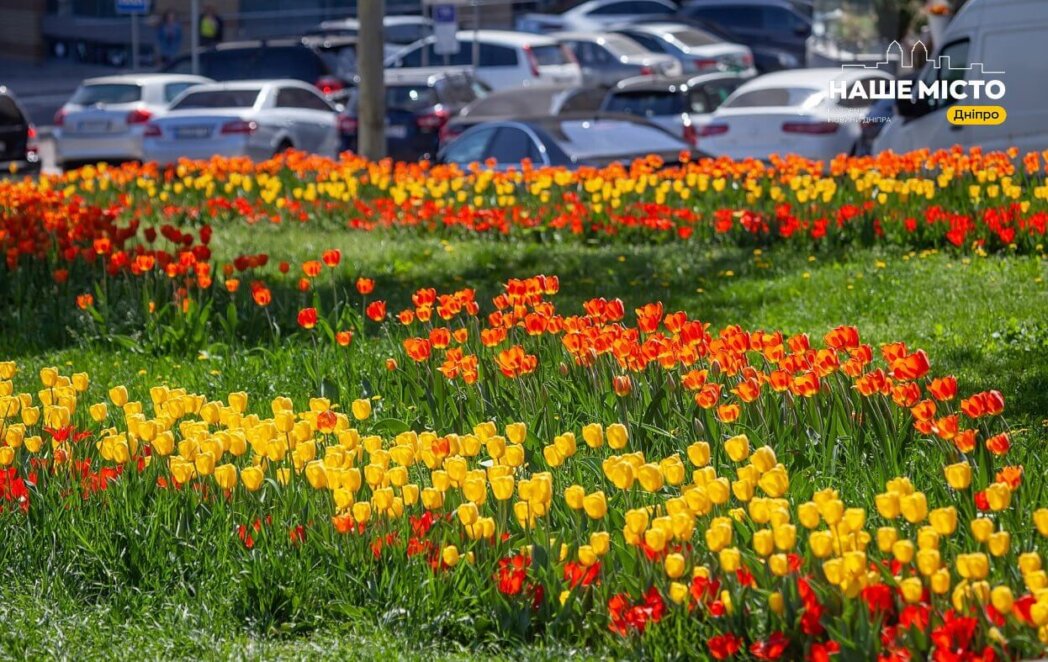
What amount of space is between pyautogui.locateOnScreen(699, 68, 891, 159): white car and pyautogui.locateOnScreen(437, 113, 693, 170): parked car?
7.13 feet

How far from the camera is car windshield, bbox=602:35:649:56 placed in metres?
34.3

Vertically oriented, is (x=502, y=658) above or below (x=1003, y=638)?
below

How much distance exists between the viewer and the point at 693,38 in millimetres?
36438

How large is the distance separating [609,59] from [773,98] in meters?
14.4

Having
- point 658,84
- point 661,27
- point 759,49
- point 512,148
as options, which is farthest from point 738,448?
point 759,49

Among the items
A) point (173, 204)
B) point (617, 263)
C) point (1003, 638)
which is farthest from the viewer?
point (173, 204)

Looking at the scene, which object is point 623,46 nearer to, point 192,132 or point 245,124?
point 245,124

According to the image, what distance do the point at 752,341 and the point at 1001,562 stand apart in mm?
1762

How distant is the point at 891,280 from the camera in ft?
31.4

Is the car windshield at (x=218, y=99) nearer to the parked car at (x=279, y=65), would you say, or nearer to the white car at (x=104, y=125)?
the white car at (x=104, y=125)

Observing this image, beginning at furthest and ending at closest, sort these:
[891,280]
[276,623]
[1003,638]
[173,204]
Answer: [173,204] → [891,280] → [276,623] → [1003,638]

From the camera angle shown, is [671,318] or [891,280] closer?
[671,318]

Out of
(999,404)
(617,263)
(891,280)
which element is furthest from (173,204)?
(999,404)

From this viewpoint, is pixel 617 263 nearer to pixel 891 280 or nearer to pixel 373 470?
pixel 891 280
